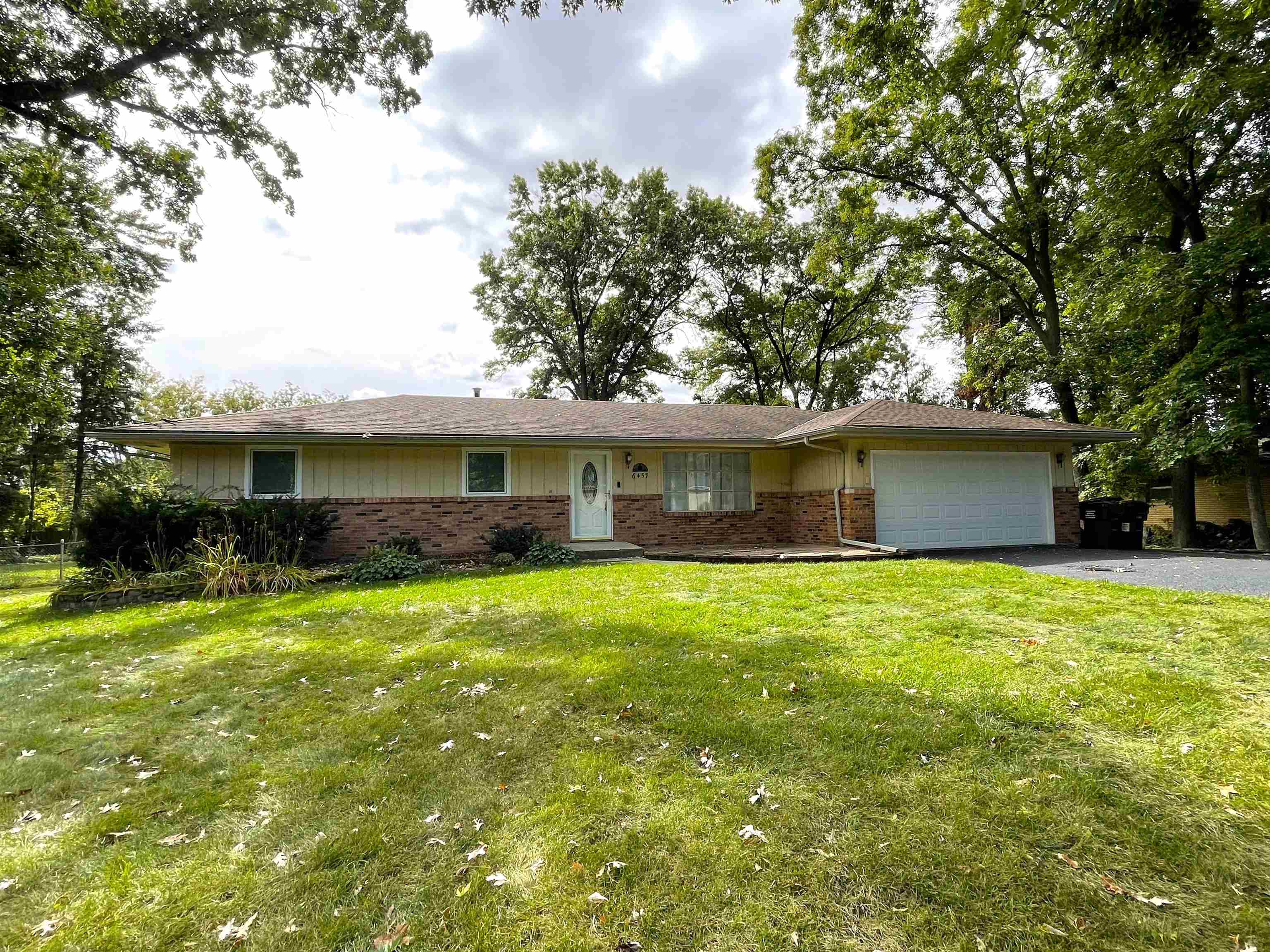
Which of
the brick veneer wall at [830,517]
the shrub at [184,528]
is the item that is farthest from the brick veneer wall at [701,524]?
the shrub at [184,528]

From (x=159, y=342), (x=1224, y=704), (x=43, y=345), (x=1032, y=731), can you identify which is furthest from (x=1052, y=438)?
(x=159, y=342)

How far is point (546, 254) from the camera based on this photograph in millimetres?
24234

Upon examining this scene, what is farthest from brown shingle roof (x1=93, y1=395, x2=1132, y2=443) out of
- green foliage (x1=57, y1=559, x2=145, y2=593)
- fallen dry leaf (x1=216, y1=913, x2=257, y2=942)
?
fallen dry leaf (x1=216, y1=913, x2=257, y2=942)

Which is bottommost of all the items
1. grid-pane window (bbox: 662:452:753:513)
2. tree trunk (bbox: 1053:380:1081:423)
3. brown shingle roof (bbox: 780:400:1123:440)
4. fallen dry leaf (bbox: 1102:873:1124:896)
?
fallen dry leaf (bbox: 1102:873:1124:896)

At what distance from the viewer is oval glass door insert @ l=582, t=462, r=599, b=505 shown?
1207cm

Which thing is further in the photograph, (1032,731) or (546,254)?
(546,254)

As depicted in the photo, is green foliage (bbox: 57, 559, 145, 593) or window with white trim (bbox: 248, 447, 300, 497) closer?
green foliage (bbox: 57, 559, 145, 593)

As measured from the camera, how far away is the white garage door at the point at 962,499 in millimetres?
10938

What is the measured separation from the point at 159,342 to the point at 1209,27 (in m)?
27.7

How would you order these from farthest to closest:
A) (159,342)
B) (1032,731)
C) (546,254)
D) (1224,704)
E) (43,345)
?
(546,254)
(159,342)
(43,345)
(1224,704)
(1032,731)

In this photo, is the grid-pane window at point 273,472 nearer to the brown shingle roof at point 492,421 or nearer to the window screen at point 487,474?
the brown shingle roof at point 492,421

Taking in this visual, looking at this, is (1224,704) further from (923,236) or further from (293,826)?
(923,236)

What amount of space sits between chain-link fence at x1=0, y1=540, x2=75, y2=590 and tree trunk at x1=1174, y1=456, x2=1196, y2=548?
23.1 meters

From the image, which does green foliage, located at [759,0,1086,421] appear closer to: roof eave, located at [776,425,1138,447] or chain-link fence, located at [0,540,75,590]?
roof eave, located at [776,425,1138,447]
